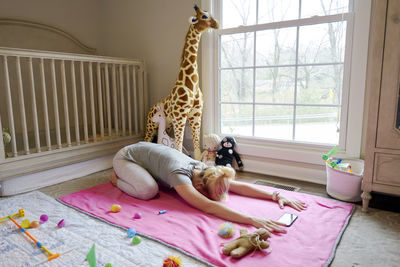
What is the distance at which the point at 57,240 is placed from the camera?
56.6 inches

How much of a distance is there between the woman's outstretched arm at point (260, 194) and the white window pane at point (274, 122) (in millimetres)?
745

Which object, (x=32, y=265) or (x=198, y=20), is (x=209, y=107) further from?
(x=32, y=265)

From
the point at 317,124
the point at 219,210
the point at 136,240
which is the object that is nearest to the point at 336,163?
the point at 317,124

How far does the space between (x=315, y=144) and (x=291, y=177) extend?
0.35 m

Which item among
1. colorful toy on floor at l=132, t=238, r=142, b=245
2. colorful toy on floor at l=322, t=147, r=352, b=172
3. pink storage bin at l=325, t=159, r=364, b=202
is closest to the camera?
colorful toy on floor at l=132, t=238, r=142, b=245

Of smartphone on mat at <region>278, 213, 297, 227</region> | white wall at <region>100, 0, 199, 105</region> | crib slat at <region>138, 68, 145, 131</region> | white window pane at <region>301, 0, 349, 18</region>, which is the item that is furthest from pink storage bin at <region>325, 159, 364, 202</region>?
crib slat at <region>138, 68, 145, 131</region>

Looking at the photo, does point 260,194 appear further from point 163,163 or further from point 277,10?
point 277,10

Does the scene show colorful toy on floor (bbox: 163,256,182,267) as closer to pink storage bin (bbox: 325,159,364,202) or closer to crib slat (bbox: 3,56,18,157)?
pink storage bin (bbox: 325,159,364,202)

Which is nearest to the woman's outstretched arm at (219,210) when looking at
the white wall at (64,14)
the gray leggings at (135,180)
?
the gray leggings at (135,180)

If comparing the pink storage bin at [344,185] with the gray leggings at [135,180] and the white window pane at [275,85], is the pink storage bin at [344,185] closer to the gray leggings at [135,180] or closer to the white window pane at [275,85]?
the white window pane at [275,85]

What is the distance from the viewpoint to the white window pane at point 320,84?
7.16ft

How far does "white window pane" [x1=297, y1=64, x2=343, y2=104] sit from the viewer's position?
7.16 ft

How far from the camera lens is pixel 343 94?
2129 millimetres

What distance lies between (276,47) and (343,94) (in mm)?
677
